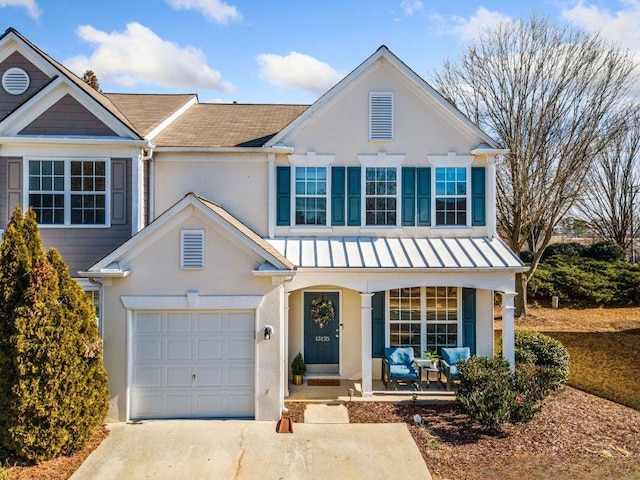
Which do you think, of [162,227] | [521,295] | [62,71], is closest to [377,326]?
[162,227]

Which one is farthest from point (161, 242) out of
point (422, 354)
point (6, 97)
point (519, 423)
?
point (519, 423)

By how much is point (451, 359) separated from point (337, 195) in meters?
5.43

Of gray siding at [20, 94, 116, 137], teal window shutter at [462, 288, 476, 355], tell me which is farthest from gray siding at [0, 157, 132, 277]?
teal window shutter at [462, 288, 476, 355]

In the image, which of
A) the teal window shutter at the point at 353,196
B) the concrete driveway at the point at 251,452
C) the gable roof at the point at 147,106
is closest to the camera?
the concrete driveway at the point at 251,452

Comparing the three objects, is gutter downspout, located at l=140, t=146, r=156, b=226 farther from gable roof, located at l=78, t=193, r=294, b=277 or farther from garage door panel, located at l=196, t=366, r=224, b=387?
garage door panel, located at l=196, t=366, r=224, b=387

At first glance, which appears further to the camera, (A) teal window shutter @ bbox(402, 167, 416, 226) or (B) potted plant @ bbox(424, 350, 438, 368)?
(A) teal window shutter @ bbox(402, 167, 416, 226)

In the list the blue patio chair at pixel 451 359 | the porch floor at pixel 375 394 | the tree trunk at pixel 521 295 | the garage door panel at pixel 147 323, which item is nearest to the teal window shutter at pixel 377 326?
the porch floor at pixel 375 394

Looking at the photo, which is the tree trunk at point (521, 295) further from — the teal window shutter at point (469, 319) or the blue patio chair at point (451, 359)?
the blue patio chair at point (451, 359)

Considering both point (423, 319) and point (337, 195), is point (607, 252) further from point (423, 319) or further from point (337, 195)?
point (337, 195)

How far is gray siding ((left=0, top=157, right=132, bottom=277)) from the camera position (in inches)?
448

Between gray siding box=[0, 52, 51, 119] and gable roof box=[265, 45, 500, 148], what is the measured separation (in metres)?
6.42

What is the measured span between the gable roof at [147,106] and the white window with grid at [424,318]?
28.0 feet

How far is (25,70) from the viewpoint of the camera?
12.0 m

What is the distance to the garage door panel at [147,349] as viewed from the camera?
9.80 metres
